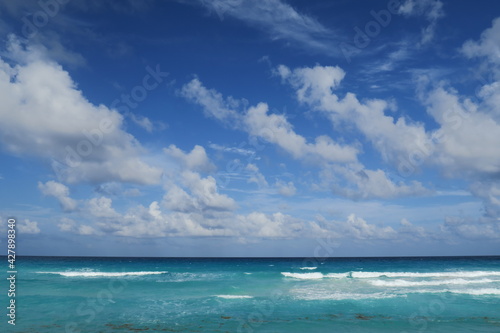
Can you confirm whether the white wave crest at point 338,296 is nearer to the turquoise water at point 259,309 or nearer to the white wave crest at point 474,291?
the turquoise water at point 259,309

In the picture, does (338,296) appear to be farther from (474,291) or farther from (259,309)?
(474,291)

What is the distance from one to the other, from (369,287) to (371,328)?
15.0m

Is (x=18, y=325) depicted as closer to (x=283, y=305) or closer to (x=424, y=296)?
(x=283, y=305)

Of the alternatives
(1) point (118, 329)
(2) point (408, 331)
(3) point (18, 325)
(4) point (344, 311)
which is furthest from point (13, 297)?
(2) point (408, 331)

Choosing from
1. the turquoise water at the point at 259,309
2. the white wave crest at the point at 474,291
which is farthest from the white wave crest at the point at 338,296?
the white wave crest at the point at 474,291

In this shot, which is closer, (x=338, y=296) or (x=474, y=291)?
(x=338, y=296)

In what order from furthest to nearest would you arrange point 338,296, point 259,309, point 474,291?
point 474,291 < point 338,296 < point 259,309

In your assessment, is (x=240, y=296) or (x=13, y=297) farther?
(x=240, y=296)

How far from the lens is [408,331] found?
15.2 m

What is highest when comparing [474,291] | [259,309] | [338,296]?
[259,309]

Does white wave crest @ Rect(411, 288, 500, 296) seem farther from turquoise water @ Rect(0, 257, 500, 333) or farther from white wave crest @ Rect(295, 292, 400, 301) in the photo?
white wave crest @ Rect(295, 292, 400, 301)

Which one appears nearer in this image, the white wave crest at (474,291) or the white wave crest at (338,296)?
the white wave crest at (338,296)

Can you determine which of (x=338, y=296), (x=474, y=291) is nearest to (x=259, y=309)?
(x=338, y=296)

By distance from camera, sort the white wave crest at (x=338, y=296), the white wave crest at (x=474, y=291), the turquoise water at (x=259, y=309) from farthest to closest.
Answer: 1. the white wave crest at (x=474, y=291)
2. the white wave crest at (x=338, y=296)
3. the turquoise water at (x=259, y=309)
